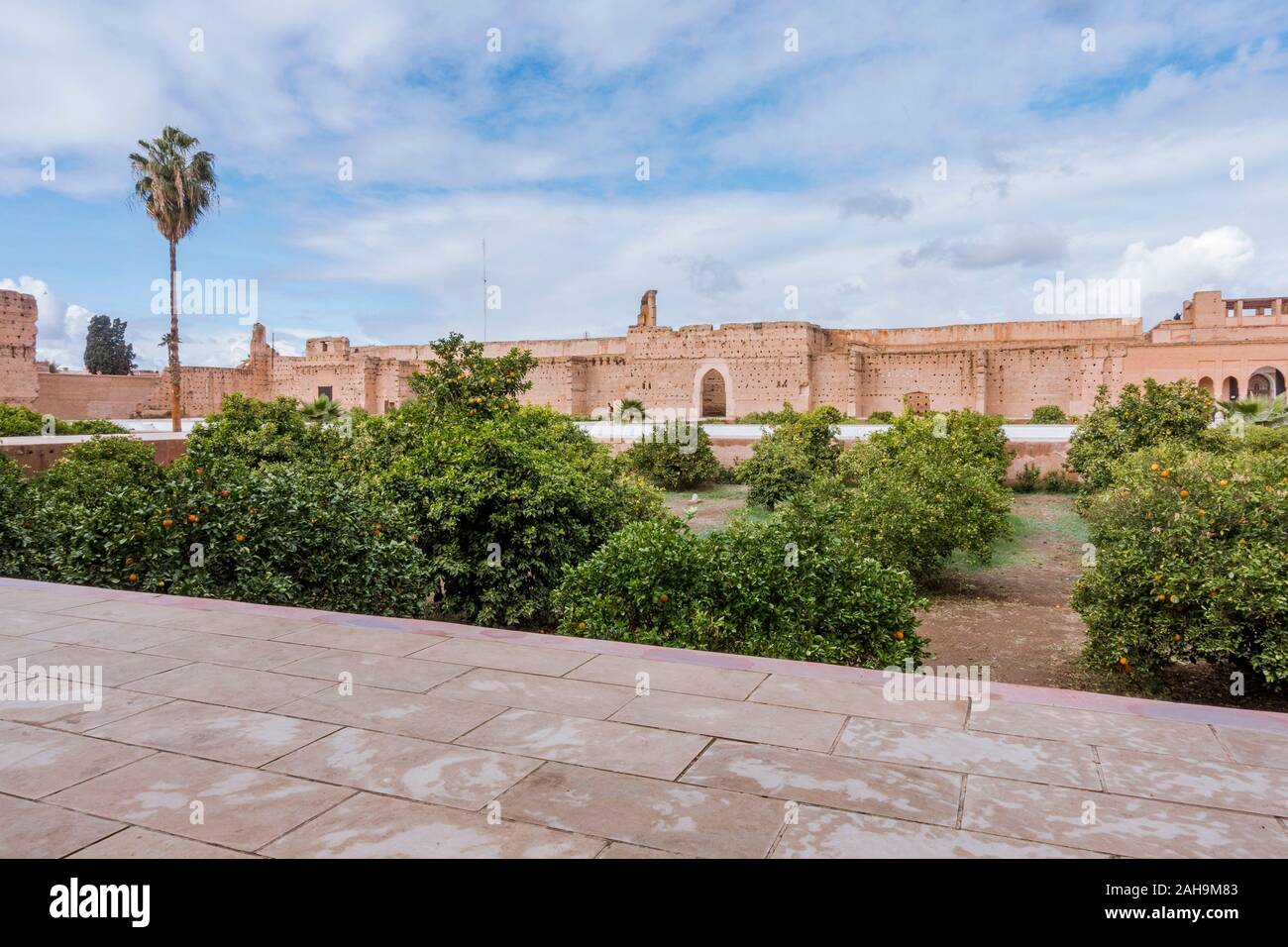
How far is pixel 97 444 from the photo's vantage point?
10.5 m

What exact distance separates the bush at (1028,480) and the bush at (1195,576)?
9.75m

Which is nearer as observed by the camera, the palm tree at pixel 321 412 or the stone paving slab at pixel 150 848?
the stone paving slab at pixel 150 848

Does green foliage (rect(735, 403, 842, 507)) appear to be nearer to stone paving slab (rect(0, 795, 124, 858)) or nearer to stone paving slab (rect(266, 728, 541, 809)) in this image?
stone paving slab (rect(266, 728, 541, 809))

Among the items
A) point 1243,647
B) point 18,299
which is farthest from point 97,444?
point 18,299

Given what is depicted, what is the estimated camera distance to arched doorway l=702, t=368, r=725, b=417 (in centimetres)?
3316

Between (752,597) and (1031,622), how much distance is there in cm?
462

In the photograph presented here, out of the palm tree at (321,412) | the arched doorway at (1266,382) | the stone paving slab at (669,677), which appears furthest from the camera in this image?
the arched doorway at (1266,382)

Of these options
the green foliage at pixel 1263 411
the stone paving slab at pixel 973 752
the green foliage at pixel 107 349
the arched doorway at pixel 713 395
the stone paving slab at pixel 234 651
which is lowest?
the stone paving slab at pixel 973 752

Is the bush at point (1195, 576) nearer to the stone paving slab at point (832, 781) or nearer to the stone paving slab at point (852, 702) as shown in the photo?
the stone paving slab at point (852, 702)

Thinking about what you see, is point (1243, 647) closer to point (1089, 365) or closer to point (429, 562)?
point (429, 562)

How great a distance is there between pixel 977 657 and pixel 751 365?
25.0 meters

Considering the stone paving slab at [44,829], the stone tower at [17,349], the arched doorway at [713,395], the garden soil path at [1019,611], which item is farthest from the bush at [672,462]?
the stone tower at [17,349]

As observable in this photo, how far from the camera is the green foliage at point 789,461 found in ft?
47.0

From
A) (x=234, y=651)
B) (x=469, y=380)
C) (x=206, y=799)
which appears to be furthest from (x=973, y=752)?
(x=469, y=380)
